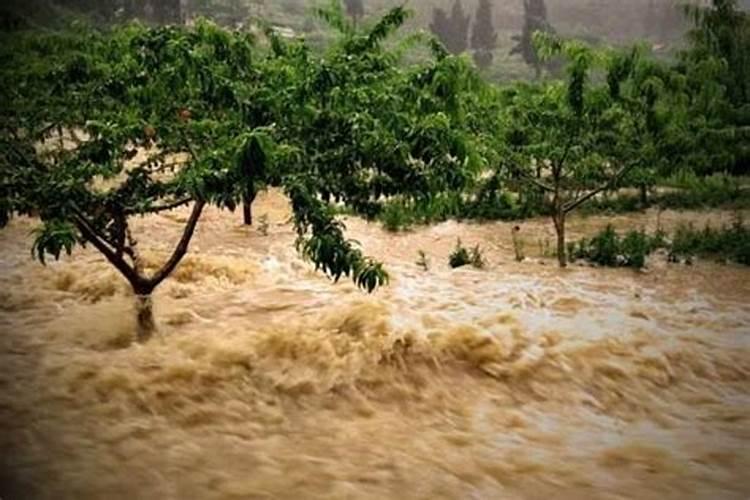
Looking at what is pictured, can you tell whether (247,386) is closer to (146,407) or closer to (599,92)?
(146,407)

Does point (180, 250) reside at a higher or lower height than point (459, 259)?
higher

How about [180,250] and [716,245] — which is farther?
[716,245]

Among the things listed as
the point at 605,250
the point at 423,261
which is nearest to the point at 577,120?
the point at 605,250

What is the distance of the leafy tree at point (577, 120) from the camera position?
30.3ft

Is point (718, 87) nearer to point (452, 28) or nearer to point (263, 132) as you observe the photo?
point (263, 132)

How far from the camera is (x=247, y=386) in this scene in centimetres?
688

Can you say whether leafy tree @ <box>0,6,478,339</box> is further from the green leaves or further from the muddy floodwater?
the muddy floodwater

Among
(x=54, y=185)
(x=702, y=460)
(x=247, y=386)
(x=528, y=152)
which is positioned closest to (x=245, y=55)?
(x=54, y=185)

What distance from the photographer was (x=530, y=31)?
158 ft

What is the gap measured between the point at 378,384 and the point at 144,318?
2961mm

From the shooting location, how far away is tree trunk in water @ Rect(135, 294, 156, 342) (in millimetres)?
7859

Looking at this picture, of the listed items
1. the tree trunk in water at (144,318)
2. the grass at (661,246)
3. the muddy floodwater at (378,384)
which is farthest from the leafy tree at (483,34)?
the tree trunk in water at (144,318)

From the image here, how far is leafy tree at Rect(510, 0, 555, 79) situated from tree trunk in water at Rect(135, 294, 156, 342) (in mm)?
40613

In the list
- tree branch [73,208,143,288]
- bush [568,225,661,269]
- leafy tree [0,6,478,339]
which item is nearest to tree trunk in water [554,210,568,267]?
bush [568,225,661,269]
